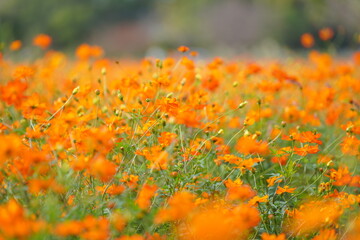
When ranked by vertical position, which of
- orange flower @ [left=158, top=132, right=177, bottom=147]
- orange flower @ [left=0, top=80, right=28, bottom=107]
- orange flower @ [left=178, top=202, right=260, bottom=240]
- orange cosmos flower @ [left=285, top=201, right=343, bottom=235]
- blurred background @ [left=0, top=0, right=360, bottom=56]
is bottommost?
orange cosmos flower @ [left=285, top=201, right=343, bottom=235]

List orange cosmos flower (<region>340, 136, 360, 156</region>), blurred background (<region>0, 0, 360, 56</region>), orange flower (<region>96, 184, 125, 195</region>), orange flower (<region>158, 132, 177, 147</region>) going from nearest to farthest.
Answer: orange flower (<region>96, 184, 125, 195</region>)
orange flower (<region>158, 132, 177, 147</region>)
orange cosmos flower (<region>340, 136, 360, 156</region>)
blurred background (<region>0, 0, 360, 56</region>)

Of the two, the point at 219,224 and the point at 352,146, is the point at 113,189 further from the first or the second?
the point at 352,146

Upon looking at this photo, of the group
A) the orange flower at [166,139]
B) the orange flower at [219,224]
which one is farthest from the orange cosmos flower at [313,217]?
the orange flower at [166,139]

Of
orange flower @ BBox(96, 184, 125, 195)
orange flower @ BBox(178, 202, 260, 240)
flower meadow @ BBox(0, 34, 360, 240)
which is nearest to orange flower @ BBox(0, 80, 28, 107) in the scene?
flower meadow @ BBox(0, 34, 360, 240)

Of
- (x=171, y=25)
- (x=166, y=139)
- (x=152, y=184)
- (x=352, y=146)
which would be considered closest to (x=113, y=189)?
(x=152, y=184)

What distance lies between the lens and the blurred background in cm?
1596

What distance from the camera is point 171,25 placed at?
18.6 m

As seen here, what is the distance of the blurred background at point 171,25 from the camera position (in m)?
16.0

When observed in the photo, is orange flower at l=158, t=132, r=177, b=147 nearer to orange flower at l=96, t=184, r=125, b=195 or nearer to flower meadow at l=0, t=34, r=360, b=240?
flower meadow at l=0, t=34, r=360, b=240

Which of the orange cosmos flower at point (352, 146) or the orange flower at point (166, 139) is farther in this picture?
the orange cosmos flower at point (352, 146)

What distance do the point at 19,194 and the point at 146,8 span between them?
836 inches

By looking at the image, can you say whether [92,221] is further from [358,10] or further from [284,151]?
[358,10]

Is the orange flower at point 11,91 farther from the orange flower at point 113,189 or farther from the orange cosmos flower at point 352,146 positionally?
the orange cosmos flower at point 352,146

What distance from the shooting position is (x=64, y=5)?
18.9 metres
